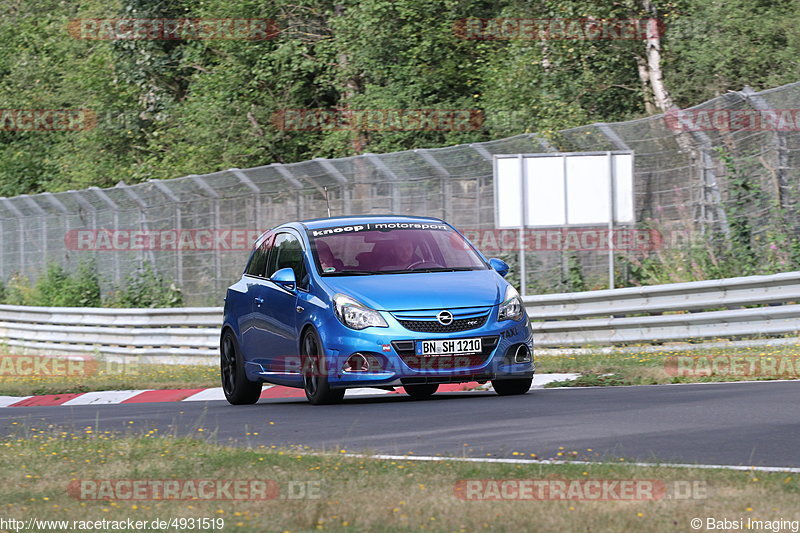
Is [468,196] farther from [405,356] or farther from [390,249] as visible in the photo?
[405,356]

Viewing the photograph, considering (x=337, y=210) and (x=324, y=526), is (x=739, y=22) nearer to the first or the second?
(x=337, y=210)

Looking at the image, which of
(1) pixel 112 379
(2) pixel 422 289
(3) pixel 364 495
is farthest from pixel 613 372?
(3) pixel 364 495

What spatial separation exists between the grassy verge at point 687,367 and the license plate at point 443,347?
2.68 m

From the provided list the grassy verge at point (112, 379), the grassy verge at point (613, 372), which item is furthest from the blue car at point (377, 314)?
the grassy verge at point (112, 379)

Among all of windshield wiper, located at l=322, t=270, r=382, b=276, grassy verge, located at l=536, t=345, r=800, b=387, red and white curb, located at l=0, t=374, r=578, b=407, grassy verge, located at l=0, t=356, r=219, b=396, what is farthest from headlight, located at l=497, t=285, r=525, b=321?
grassy verge, located at l=0, t=356, r=219, b=396

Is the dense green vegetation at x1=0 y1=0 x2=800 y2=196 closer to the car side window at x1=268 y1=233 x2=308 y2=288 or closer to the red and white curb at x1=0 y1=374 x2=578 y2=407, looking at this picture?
the red and white curb at x1=0 y1=374 x2=578 y2=407

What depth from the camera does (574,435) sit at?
8.97 metres

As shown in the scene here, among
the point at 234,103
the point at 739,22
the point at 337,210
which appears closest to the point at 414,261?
the point at 337,210

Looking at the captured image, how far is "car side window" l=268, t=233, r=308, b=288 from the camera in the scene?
498 inches

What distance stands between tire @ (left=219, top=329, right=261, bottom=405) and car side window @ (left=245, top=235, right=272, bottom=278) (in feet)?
2.19

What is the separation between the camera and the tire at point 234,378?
13.8 metres

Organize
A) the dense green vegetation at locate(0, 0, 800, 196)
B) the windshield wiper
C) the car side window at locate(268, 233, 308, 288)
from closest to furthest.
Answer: the windshield wiper, the car side window at locate(268, 233, 308, 288), the dense green vegetation at locate(0, 0, 800, 196)

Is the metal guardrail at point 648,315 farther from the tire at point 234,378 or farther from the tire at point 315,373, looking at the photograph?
the tire at point 315,373

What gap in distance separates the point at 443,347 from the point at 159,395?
5777mm
